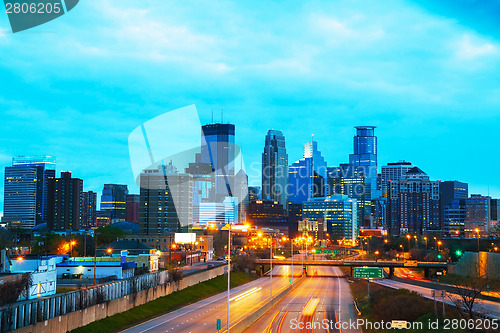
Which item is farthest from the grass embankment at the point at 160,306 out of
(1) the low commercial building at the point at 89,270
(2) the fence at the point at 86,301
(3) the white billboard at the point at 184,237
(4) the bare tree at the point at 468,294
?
(3) the white billboard at the point at 184,237

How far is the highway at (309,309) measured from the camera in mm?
61812

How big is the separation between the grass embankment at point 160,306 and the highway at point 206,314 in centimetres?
151

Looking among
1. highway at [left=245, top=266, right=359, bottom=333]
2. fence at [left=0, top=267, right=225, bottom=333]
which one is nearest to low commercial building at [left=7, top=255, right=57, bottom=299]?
fence at [left=0, top=267, right=225, bottom=333]

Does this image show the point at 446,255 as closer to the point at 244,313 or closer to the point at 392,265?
the point at 392,265

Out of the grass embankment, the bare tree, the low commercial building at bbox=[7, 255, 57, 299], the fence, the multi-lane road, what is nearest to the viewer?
the fence

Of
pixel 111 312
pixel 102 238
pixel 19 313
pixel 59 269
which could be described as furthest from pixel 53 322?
pixel 102 238

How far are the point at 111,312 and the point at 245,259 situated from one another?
8612cm

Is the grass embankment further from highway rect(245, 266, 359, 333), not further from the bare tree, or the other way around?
the bare tree

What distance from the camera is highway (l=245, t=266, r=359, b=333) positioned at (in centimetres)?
6181

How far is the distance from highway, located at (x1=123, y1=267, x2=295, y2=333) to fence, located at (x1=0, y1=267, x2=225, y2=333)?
4.47 metres

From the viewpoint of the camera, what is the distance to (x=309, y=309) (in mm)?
78250

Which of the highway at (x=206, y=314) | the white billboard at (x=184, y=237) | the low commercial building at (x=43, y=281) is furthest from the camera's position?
the white billboard at (x=184, y=237)

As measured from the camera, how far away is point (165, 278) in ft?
282

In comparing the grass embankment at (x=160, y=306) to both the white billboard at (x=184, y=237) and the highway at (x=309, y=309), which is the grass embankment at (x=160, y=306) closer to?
the highway at (x=309, y=309)
